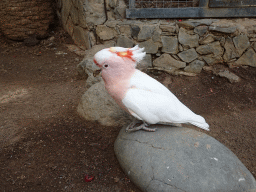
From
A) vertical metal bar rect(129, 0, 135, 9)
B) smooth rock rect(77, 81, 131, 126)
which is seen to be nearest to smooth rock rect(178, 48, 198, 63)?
vertical metal bar rect(129, 0, 135, 9)

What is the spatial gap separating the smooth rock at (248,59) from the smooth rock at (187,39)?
88cm

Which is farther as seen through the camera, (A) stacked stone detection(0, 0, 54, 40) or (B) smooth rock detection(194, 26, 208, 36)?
(A) stacked stone detection(0, 0, 54, 40)

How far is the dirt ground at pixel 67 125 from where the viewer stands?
7.08 feet

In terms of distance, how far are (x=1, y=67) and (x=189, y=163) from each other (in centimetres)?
452

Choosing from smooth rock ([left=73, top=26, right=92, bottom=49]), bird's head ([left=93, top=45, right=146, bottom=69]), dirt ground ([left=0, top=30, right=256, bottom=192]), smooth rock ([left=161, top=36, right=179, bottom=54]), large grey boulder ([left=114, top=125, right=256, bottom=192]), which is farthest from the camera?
smooth rock ([left=73, top=26, right=92, bottom=49])

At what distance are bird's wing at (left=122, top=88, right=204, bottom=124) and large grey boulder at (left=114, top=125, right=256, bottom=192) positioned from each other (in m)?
0.19

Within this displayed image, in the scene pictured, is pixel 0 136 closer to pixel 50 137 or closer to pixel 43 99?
pixel 50 137

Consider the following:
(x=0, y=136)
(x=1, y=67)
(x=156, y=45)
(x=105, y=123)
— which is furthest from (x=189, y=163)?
(x=1, y=67)

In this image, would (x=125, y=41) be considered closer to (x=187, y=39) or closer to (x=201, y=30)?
(x=187, y=39)

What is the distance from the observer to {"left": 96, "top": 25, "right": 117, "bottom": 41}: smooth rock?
3.97 metres

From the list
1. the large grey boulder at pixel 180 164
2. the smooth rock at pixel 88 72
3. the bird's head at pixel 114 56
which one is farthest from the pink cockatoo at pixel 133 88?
the smooth rock at pixel 88 72

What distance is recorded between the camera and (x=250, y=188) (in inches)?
68.6

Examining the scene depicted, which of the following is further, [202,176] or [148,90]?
[148,90]

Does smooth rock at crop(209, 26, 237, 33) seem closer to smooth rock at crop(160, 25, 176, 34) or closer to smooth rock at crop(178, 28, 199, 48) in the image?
smooth rock at crop(178, 28, 199, 48)
